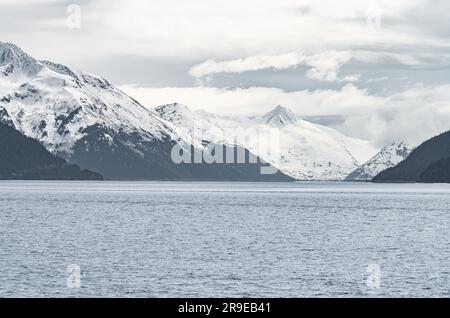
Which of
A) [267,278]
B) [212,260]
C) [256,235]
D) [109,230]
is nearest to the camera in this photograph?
[267,278]

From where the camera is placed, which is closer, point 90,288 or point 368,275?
point 90,288

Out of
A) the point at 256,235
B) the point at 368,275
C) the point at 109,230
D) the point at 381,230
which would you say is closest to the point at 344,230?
the point at 381,230

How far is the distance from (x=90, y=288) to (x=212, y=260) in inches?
1007

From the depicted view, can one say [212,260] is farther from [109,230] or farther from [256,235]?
[109,230]

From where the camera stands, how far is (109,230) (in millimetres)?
146250

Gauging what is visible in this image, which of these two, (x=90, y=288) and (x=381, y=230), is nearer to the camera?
(x=90, y=288)

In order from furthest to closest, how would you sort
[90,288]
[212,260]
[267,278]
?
1. [212,260]
2. [267,278]
3. [90,288]

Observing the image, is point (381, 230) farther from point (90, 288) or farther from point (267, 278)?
point (90, 288)
